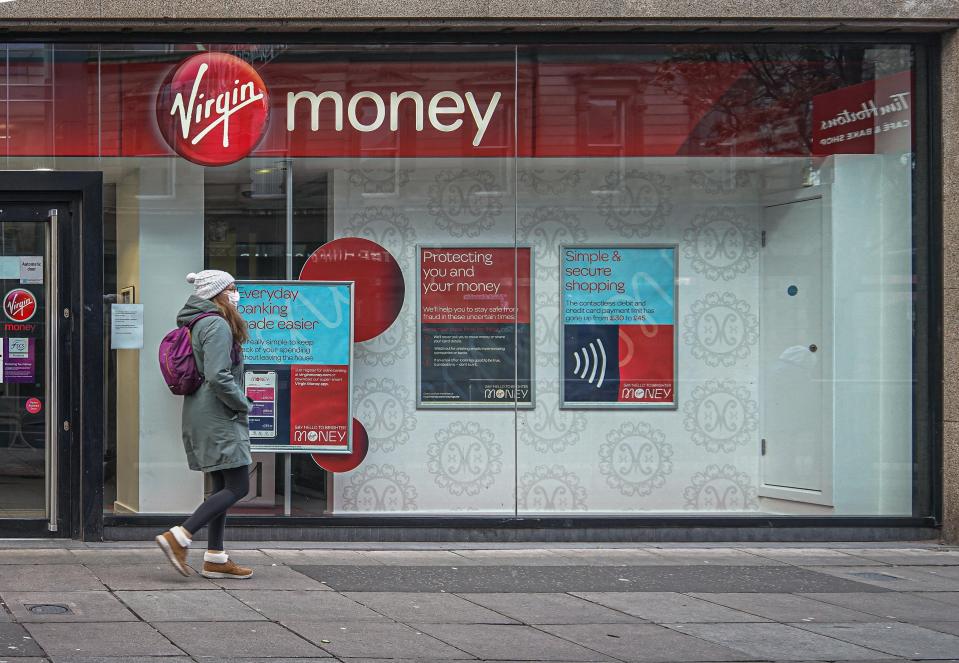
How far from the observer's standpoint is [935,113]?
927 cm

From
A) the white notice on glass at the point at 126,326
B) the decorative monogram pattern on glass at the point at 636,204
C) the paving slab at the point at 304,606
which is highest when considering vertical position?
the decorative monogram pattern on glass at the point at 636,204

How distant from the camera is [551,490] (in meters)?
9.45

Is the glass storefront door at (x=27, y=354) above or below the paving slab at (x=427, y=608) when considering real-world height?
above

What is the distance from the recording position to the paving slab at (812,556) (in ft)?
28.6

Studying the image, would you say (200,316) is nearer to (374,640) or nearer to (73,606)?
(73,606)

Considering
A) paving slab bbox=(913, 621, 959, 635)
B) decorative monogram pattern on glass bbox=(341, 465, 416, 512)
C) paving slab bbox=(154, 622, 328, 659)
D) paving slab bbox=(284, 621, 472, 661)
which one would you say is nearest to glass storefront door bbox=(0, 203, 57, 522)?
decorative monogram pattern on glass bbox=(341, 465, 416, 512)

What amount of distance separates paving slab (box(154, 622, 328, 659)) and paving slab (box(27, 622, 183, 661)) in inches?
3.5

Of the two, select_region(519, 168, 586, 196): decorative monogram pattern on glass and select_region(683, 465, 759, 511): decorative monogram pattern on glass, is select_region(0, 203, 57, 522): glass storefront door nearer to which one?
select_region(519, 168, 586, 196): decorative monogram pattern on glass

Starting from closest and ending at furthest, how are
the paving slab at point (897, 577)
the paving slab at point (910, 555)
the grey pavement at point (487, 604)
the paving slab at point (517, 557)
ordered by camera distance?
the grey pavement at point (487, 604) → the paving slab at point (897, 577) → the paving slab at point (517, 557) → the paving slab at point (910, 555)

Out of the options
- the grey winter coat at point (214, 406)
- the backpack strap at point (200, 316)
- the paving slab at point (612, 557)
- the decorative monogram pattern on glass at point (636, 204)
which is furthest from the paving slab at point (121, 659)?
the decorative monogram pattern on glass at point (636, 204)

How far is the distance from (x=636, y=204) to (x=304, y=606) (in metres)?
4.31

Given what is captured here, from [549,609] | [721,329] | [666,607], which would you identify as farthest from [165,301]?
[666,607]

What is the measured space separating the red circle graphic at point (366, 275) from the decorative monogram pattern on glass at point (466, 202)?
52cm

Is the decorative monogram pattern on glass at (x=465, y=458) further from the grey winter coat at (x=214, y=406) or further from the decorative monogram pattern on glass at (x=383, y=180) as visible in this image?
the grey winter coat at (x=214, y=406)
